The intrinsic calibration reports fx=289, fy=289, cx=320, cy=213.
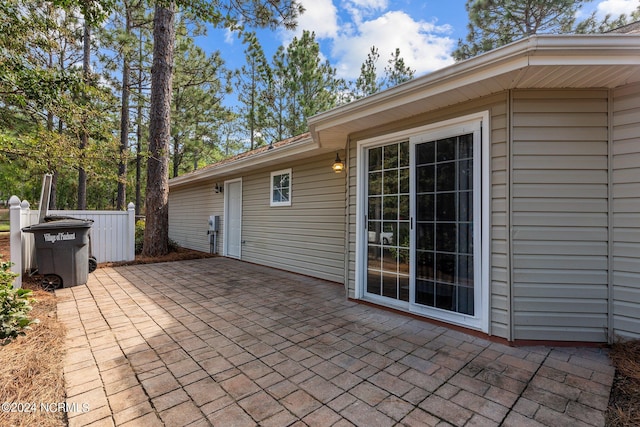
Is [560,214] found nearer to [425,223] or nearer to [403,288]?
[425,223]

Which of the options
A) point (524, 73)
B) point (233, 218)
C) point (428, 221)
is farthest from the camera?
point (233, 218)

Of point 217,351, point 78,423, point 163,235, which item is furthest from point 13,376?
point 163,235

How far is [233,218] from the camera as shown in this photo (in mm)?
7598

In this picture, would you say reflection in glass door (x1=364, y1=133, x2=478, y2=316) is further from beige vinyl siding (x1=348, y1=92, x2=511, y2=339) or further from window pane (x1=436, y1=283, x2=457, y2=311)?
beige vinyl siding (x1=348, y1=92, x2=511, y2=339)

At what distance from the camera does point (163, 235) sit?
7270mm

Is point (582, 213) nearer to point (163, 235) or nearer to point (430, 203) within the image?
point (430, 203)

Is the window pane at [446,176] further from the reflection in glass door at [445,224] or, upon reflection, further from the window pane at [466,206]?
the window pane at [466,206]

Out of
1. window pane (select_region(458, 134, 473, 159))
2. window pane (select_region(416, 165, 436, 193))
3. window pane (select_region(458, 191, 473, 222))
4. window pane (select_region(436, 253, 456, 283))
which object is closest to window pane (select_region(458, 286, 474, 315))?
window pane (select_region(436, 253, 456, 283))

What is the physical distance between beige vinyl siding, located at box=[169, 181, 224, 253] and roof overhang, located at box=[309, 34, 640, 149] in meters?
6.30

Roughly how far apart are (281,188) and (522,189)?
4446mm

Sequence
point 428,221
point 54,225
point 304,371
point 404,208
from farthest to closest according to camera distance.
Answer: point 54,225, point 404,208, point 428,221, point 304,371

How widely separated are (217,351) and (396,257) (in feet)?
6.98

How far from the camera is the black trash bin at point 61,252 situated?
400 cm

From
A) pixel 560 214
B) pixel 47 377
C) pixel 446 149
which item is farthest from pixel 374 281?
pixel 47 377
